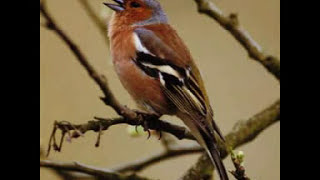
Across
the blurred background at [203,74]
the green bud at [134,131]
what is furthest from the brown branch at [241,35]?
the green bud at [134,131]

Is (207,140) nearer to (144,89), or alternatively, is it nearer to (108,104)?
(144,89)

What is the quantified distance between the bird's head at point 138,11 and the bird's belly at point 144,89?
12 centimetres

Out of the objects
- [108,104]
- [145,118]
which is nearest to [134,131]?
[145,118]

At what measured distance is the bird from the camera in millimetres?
1220

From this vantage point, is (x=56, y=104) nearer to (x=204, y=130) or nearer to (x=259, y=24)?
(x=204, y=130)

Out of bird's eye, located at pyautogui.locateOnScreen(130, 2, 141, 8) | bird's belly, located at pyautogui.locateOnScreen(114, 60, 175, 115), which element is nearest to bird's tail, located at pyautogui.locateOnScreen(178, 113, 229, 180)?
bird's belly, located at pyautogui.locateOnScreen(114, 60, 175, 115)

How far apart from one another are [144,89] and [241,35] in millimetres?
279

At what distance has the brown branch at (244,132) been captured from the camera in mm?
1149

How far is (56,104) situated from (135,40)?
1.06 ft

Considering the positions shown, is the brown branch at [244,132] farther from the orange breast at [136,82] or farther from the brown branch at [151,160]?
the orange breast at [136,82]

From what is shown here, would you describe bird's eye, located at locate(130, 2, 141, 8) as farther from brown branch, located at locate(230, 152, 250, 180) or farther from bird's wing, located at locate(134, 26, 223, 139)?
brown branch, located at locate(230, 152, 250, 180)

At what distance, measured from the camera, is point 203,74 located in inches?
48.3
